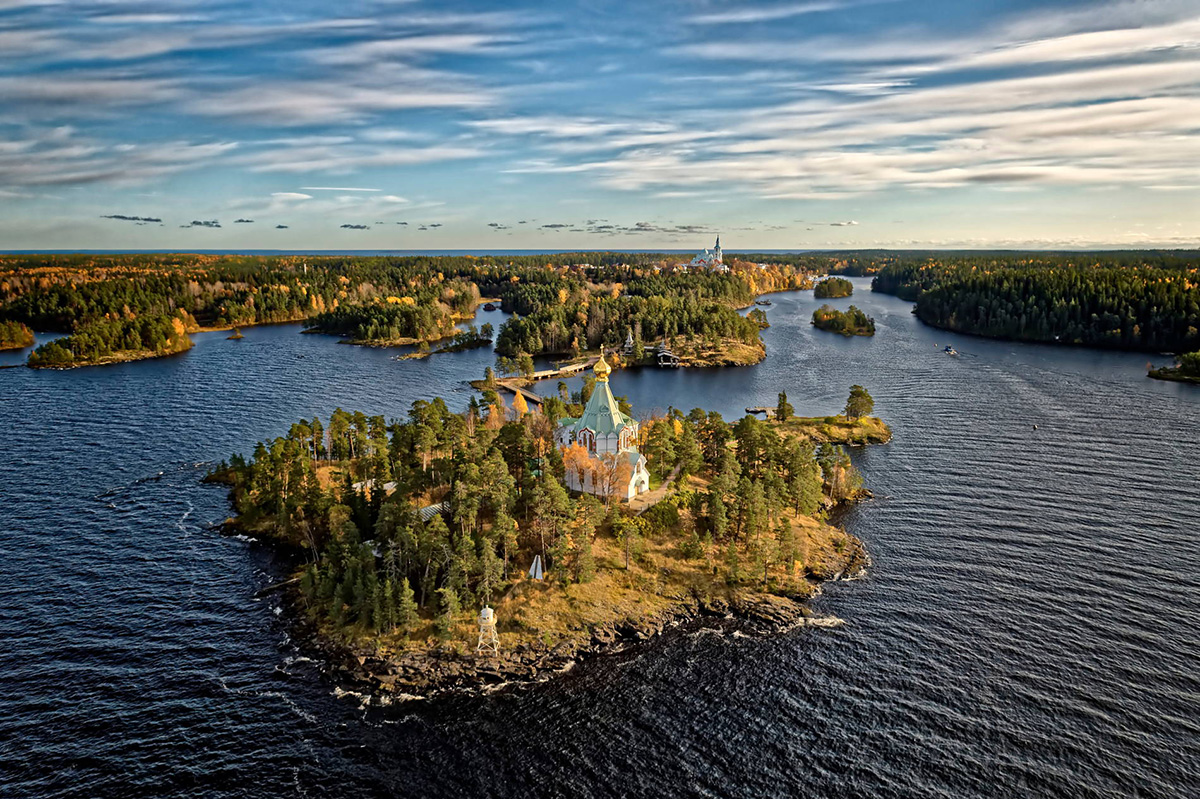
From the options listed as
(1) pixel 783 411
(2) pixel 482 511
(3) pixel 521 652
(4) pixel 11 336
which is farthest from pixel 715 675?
(4) pixel 11 336

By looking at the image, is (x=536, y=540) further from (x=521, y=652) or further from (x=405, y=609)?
(x=405, y=609)

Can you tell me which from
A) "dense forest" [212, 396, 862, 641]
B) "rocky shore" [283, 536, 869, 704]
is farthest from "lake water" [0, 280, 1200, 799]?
"dense forest" [212, 396, 862, 641]

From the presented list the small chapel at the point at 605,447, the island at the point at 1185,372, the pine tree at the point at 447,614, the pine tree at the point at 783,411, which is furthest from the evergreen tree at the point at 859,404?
the island at the point at 1185,372

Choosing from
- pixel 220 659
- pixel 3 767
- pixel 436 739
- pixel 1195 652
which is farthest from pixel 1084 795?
pixel 3 767

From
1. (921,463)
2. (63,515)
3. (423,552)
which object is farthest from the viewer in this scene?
(921,463)

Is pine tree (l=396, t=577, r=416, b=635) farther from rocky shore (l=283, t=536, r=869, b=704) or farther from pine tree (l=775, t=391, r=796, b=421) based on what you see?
pine tree (l=775, t=391, r=796, b=421)

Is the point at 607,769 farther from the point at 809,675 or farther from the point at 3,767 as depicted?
the point at 3,767

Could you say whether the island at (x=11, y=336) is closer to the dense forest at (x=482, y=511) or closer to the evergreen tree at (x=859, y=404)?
the dense forest at (x=482, y=511)
